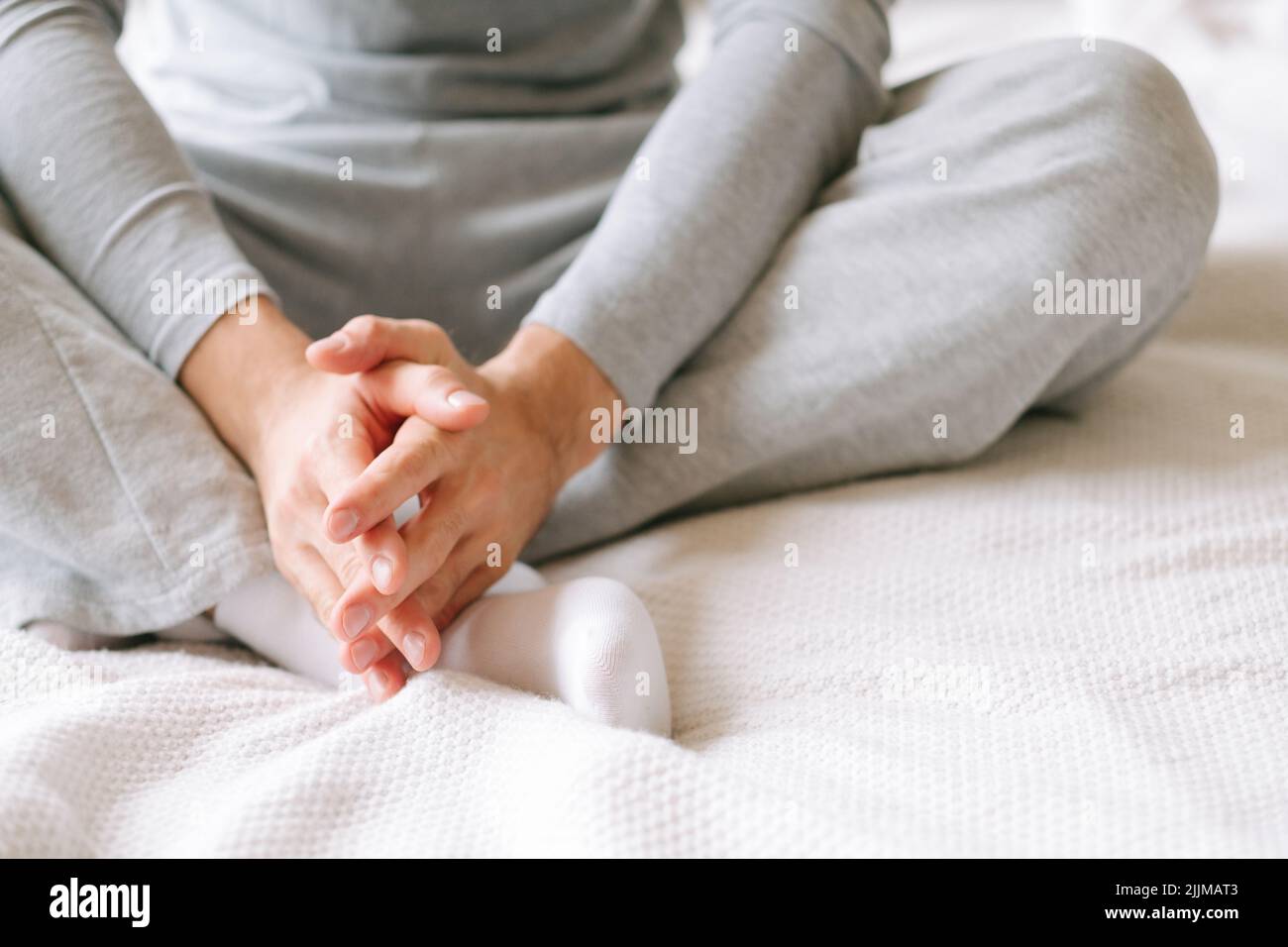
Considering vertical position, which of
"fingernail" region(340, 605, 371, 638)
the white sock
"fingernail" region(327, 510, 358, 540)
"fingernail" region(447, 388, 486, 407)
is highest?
"fingernail" region(447, 388, 486, 407)

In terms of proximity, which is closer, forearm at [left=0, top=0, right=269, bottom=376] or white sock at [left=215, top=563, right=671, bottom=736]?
white sock at [left=215, top=563, right=671, bottom=736]

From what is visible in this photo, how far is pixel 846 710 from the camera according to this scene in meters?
A: 0.55

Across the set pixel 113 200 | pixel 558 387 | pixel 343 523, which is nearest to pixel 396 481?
pixel 343 523

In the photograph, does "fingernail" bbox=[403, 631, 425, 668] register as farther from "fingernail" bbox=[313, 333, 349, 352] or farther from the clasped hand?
"fingernail" bbox=[313, 333, 349, 352]

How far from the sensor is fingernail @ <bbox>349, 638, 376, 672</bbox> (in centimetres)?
55

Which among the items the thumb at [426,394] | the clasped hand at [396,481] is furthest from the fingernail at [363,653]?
the thumb at [426,394]

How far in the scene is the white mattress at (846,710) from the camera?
442 mm

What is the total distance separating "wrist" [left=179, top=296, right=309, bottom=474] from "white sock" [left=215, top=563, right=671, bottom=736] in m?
0.09

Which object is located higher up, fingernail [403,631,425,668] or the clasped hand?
the clasped hand

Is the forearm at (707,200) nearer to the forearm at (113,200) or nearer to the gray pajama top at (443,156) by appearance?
the gray pajama top at (443,156)

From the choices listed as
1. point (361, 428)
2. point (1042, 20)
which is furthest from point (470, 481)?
point (1042, 20)

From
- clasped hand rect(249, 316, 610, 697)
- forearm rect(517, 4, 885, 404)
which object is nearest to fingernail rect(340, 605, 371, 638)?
clasped hand rect(249, 316, 610, 697)

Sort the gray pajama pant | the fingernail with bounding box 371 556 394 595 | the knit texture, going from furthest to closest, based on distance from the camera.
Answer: the gray pajama pant, the fingernail with bounding box 371 556 394 595, the knit texture

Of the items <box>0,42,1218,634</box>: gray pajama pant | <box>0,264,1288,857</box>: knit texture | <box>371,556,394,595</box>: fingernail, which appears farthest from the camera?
<box>0,42,1218,634</box>: gray pajama pant
